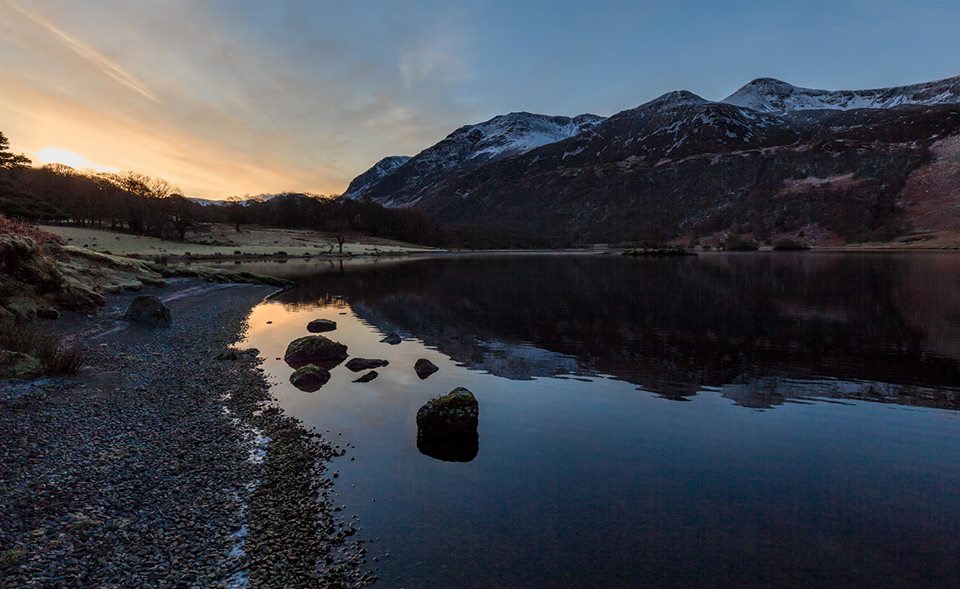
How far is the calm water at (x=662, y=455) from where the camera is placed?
8.00 m

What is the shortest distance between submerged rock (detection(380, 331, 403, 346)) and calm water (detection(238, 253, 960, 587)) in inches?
24.9

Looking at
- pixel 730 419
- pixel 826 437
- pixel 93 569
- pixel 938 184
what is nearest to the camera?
pixel 93 569

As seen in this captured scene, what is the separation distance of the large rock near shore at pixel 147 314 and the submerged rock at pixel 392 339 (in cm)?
1225

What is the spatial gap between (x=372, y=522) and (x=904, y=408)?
16.7 m

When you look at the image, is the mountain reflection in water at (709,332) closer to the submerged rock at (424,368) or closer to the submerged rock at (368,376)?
the submerged rock at (424,368)

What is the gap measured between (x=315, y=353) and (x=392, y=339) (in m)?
5.48

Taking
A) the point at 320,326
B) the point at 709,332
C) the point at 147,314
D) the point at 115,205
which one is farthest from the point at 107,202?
the point at 709,332

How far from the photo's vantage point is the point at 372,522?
29.1 ft

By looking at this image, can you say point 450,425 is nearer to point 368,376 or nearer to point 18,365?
Answer: point 368,376

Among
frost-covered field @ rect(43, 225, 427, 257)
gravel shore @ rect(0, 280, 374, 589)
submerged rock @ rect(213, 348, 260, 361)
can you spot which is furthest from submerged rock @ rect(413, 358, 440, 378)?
frost-covered field @ rect(43, 225, 427, 257)

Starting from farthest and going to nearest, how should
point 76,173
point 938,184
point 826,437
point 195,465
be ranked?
point 938,184 → point 76,173 → point 826,437 → point 195,465

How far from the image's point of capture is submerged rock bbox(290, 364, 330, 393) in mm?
17391

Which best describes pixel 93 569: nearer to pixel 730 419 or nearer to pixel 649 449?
pixel 649 449

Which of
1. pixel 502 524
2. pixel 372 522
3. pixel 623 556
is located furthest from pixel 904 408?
pixel 372 522
